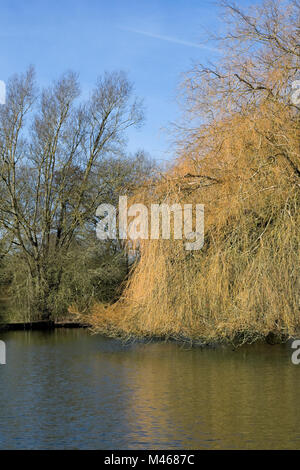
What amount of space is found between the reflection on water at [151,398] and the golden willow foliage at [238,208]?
23.4 inches

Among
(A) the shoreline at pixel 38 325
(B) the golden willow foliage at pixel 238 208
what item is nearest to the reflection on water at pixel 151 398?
(B) the golden willow foliage at pixel 238 208

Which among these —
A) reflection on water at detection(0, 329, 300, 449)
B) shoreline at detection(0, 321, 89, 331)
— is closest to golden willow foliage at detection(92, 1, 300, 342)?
reflection on water at detection(0, 329, 300, 449)

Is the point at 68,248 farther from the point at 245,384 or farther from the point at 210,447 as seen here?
the point at 210,447

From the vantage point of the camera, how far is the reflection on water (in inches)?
215

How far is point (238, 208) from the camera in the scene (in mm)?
8664

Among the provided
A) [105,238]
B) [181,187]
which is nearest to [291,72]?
[181,187]

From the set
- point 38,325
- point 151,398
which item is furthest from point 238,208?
point 38,325

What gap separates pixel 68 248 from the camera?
54.1 feet

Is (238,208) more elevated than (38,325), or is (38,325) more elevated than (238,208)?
(238,208)

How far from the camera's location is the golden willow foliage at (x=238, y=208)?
8.30m

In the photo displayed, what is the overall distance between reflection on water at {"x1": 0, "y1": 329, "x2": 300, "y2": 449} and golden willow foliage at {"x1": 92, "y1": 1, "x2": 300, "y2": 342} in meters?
0.59

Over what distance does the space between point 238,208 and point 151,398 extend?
2941 millimetres

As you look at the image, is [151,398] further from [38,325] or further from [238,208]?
[38,325]

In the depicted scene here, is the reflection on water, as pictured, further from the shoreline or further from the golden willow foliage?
the shoreline
